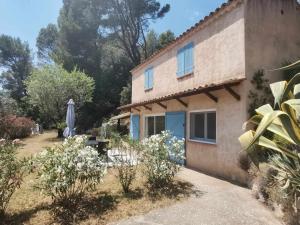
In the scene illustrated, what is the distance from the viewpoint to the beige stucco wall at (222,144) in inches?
352

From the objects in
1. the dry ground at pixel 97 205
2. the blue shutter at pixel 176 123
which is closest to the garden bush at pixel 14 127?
the blue shutter at pixel 176 123

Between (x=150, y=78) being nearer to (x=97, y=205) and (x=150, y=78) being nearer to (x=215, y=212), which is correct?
(x=97, y=205)

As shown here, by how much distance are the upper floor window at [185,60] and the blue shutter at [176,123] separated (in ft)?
7.17

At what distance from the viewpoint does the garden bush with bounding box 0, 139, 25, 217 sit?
6051mm

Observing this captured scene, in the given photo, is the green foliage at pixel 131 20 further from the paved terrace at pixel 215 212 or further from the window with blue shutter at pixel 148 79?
the paved terrace at pixel 215 212

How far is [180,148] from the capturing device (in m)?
8.63

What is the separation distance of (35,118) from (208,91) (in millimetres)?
38987

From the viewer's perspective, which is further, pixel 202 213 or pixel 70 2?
pixel 70 2

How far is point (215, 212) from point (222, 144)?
3726 mm

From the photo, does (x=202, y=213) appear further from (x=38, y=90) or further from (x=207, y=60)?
(x=38, y=90)

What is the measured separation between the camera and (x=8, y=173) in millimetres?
6133

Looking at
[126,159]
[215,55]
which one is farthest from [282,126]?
[215,55]

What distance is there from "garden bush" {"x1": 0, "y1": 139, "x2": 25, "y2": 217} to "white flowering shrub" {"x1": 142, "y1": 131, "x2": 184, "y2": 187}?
3.85 metres

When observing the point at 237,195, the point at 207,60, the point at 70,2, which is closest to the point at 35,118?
the point at 70,2
